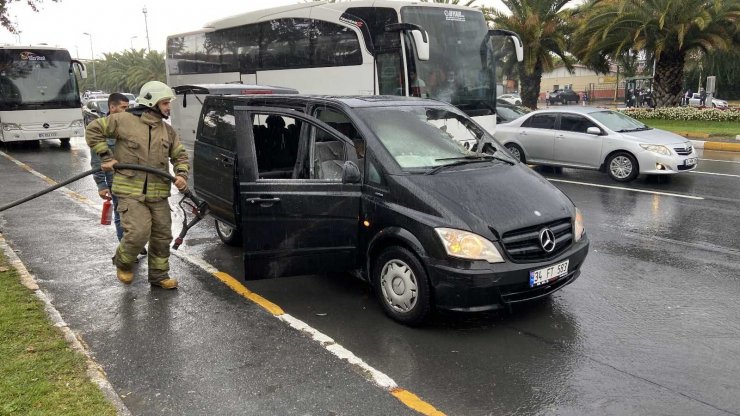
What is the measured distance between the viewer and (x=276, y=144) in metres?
6.25

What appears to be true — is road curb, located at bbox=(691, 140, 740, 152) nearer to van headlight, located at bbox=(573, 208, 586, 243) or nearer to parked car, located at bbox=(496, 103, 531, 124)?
parked car, located at bbox=(496, 103, 531, 124)

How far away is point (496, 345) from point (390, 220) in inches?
48.2

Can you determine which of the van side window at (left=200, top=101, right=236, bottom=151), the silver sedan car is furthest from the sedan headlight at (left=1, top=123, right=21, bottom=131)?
the silver sedan car

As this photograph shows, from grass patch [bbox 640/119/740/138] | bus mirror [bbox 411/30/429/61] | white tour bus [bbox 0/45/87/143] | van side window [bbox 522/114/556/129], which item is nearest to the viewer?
bus mirror [bbox 411/30/429/61]

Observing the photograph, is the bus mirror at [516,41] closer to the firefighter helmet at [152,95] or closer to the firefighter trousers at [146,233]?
the firefighter helmet at [152,95]

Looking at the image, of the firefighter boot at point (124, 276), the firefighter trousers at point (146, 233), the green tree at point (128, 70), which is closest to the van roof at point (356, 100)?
the firefighter trousers at point (146, 233)

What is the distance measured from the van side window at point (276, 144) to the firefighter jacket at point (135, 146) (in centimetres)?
83

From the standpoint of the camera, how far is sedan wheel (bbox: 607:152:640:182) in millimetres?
11094

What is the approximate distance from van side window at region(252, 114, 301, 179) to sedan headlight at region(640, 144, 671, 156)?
7.64 metres

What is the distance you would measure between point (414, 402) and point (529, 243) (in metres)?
1.57

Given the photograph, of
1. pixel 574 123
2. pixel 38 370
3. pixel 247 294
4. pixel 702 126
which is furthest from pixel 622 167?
pixel 702 126

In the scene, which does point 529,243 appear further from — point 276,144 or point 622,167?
point 622,167

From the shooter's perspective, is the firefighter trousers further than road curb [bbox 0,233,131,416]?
Yes

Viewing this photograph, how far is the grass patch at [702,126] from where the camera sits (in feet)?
61.3
